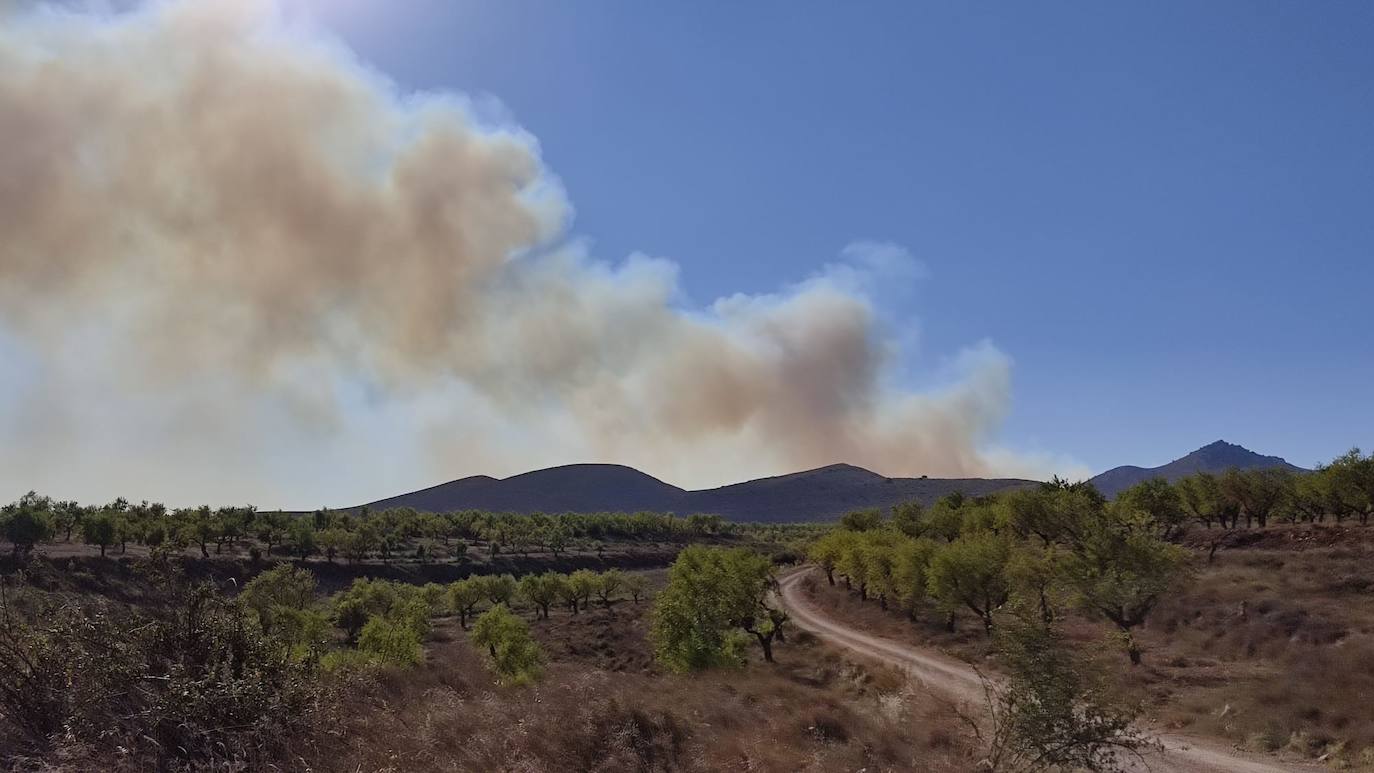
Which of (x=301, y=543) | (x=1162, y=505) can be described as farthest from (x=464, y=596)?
(x=1162, y=505)

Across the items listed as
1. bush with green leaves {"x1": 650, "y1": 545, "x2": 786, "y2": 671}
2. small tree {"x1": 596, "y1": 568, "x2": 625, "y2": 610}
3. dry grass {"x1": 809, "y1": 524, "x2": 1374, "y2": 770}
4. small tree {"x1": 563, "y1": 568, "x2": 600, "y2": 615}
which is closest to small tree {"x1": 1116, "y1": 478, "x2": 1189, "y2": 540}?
dry grass {"x1": 809, "y1": 524, "x2": 1374, "y2": 770}

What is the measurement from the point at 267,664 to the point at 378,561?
151m

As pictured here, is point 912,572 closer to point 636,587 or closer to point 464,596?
point 636,587

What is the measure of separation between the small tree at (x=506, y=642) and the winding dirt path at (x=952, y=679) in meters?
28.3

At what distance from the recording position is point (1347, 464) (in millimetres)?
83688

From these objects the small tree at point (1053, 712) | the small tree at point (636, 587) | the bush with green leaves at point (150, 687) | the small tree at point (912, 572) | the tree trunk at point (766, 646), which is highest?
the bush with green leaves at point (150, 687)

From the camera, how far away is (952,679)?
48.2 metres

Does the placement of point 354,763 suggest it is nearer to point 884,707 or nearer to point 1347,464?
point 884,707

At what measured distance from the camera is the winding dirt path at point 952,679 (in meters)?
27.4

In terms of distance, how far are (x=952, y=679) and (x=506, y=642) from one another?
35847mm

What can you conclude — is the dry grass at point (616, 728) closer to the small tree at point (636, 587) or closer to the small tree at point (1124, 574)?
the small tree at point (1124, 574)

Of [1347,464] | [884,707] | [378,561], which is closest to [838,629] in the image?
[884,707]

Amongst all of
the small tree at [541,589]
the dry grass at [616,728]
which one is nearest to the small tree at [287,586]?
the small tree at [541,589]

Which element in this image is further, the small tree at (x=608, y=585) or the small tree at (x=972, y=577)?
the small tree at (x=608, y=585)
